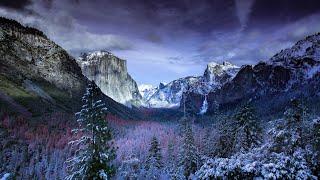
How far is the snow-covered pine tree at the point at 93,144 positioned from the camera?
97.7 feet

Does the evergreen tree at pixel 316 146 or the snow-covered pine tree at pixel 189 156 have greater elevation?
the evergreen tree at pixel 316 146

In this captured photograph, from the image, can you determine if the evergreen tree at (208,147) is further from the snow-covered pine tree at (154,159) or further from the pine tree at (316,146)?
the pine tree at (316,146)

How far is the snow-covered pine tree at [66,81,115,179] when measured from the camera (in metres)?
29.8

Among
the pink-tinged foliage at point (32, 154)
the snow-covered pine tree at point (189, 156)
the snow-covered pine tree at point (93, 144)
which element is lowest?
the pink-tinged foliage at point (32, 154)

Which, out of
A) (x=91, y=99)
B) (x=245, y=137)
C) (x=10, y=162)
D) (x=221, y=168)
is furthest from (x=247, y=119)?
(x=10, y=162)

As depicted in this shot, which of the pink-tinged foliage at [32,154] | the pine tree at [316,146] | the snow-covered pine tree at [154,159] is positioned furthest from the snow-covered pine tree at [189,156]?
the pink-tinged foliage at [32,154]

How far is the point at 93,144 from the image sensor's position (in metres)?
30.1

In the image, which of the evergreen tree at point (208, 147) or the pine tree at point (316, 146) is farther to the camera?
the evergreen tree at point (208, 147)

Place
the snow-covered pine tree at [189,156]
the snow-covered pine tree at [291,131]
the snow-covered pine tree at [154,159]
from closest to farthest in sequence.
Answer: the snow-covered pine tree at [291,131], the snow-covered pine tree at [189,156], the snow-covered pine tree at [154,159]

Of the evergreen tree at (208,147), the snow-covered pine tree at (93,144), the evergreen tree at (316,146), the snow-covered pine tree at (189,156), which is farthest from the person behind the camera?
the snow-covered pine tree at (189,156)

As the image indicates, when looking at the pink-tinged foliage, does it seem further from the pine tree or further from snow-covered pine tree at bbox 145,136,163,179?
the pine tree

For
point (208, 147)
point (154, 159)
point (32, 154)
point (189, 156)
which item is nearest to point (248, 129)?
point (189, 156)

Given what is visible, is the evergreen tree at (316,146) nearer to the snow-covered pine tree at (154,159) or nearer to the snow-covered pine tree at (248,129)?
the snow-covered pine tree at (248,129)

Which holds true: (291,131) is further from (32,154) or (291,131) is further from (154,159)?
(32,154)
